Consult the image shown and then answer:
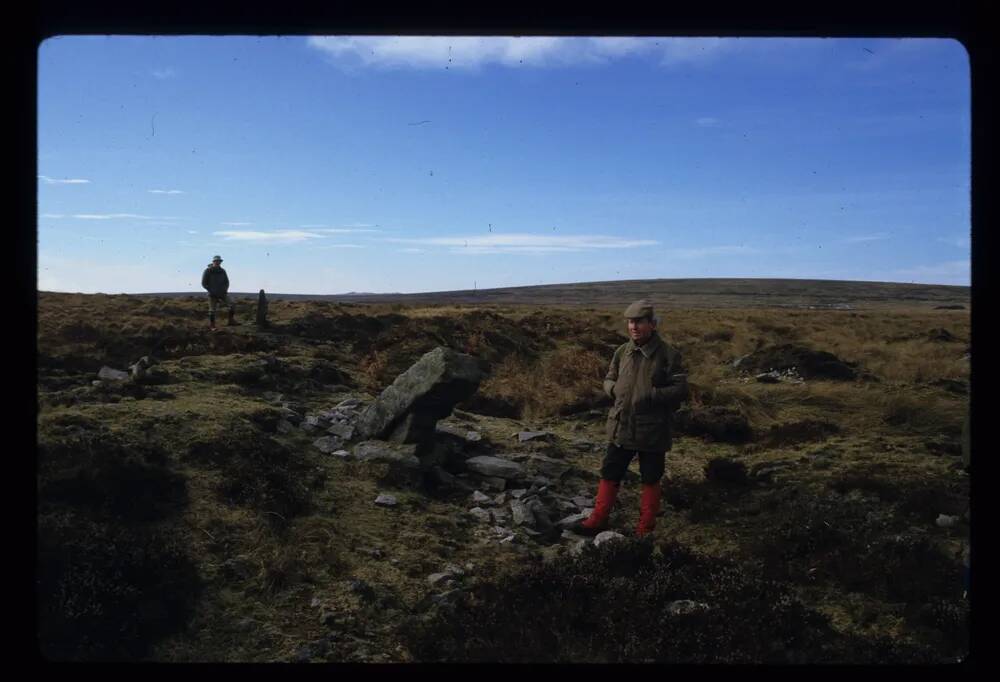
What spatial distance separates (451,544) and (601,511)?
5.88 ft

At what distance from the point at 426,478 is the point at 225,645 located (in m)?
4.37

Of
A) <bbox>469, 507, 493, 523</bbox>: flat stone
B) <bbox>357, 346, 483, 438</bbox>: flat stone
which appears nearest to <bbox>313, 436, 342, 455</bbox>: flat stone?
<bbox>357, 346, 483, 438</bbox>: flat stone

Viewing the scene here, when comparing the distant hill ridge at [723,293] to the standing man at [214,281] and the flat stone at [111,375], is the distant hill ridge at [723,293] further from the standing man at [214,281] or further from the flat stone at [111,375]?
the flat stone at [111,375]

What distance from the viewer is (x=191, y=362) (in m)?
13.9

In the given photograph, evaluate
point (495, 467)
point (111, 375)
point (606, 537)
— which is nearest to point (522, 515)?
point (606, 537)

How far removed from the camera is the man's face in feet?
23.7

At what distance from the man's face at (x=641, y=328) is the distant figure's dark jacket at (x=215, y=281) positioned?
16.6 meters

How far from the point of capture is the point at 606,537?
738 centimetres

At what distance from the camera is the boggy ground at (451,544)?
16.8ft

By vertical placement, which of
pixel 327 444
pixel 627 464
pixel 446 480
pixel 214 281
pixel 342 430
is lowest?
pixel 446 480

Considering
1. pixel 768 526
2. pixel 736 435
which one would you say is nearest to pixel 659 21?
pixel 768 526

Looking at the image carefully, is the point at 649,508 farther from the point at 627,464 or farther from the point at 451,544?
the point at 451,544

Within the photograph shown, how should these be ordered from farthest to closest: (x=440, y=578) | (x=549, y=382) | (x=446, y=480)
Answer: (x=549, y=382) → (x=446, y=480) → (x=440, y=578)

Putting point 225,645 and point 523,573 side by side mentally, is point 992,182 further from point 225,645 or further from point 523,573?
point 225,645
